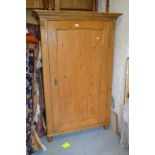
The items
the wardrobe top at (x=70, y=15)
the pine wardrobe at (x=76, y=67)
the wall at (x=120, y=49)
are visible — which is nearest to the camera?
the wardrobe top at (x=70, y=15)

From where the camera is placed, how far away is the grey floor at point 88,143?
91.1 inches

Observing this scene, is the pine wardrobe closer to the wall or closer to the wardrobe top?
the wardrobe top

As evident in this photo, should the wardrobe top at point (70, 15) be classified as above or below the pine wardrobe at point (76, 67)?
above

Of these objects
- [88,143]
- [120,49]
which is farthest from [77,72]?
[88,143]

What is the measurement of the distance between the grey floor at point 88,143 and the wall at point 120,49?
286mm

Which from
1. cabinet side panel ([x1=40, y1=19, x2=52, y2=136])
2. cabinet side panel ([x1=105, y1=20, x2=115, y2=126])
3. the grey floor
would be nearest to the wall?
cabinet side panel ([x1=105, y1=20, x2=115, y2=126])

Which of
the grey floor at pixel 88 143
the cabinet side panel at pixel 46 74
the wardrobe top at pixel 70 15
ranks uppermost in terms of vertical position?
the wardrobe top at pixel 70 15

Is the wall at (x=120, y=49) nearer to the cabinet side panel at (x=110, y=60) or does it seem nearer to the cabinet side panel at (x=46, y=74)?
the cabinet side panel at (x=110, y=60)

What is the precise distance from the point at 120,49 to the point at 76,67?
670 millimetres

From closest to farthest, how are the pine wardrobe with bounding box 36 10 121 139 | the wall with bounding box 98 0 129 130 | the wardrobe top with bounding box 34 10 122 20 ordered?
1. the wardrobe top with bounding box 34 10 122 20
2. the pine wardrobe with bounding box 36 10 121 139
3. the wall with bounding box 98 0 129 130

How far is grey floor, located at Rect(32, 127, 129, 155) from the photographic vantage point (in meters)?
2.31

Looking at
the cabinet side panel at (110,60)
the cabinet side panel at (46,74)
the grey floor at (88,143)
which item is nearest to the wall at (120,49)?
the cabinet side panel at (110,60)
